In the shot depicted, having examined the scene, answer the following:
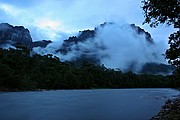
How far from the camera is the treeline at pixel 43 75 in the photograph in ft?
366

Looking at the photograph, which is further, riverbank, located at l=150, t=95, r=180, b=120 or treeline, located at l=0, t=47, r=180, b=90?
treeline, located at l=0, t=47, r=180, b=90

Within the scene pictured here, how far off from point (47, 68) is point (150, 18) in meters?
132

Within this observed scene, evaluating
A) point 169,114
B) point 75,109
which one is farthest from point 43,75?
point 169,114

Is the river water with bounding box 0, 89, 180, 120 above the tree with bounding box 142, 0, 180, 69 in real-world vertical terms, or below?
below

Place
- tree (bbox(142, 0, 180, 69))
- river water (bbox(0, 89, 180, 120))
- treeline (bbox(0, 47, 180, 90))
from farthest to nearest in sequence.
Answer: treeline (bbox(0, 47, 180, 90)), river water (bbox(0, 89, 180, 120)), tree (bbox(142, 0, 180, 69))

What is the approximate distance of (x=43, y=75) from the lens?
142250 millimetres

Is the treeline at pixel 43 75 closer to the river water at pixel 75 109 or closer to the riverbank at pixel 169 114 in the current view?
the river water at pixel 75 109

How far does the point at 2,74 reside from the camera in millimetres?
106125

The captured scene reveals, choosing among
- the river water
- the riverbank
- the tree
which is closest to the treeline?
the river water

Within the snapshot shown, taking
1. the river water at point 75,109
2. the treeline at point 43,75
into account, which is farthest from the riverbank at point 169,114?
the treeline at point 43,75

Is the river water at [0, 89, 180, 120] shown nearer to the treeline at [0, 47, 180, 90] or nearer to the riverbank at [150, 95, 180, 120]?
the riverbank at [150, 95, 180, 120]

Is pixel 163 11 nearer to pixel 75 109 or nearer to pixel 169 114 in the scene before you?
pixel 169 114

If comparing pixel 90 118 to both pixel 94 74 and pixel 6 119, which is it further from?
pixel 94 74

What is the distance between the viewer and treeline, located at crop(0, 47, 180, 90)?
111562mm
